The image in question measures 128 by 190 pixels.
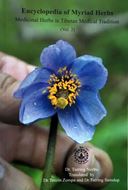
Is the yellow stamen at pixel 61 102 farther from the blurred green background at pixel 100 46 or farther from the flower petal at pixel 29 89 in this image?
the blurred green background at pixel 100 46

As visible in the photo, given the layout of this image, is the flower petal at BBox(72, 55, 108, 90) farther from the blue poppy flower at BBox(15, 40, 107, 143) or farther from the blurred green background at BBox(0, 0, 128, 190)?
the blurred green background at BBox(0, 0, 128, 190)

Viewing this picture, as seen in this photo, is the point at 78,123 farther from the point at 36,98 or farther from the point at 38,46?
the point at 38,46

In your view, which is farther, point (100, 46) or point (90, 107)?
point (100, 46)

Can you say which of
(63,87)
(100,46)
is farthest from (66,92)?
(100,46)

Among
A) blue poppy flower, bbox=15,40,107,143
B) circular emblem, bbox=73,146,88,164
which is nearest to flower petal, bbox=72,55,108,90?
blue poppy flower, bbox=15,40,107,143

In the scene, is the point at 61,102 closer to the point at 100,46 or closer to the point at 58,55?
the point at 58,55

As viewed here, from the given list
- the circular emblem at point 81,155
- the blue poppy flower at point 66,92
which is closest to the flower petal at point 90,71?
the blue poppy flower at point 66,92
